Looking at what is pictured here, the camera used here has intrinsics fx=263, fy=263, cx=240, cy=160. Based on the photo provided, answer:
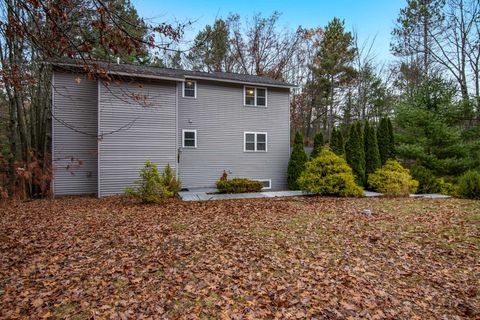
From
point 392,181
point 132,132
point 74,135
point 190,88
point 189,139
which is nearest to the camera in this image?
point 132,132

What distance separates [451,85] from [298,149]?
27.7ft

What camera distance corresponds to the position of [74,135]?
11117 millimetres

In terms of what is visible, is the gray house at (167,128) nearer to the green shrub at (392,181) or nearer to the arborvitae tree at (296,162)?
the arborvitae tree at (296,162)

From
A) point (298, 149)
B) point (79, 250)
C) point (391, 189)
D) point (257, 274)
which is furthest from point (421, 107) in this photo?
point (79, 250)

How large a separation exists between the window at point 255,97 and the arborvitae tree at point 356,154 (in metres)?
4.88

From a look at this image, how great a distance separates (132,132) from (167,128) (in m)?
1.43

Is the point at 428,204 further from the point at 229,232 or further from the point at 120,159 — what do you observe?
the point at 120,159

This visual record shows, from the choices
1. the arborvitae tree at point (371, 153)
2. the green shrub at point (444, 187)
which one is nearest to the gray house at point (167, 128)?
the arborvitae tree at point (371, 153)

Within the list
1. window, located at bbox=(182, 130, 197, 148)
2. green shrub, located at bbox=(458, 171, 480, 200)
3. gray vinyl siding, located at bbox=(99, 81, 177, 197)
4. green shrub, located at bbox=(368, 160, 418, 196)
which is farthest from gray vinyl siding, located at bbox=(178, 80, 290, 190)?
green shrub, located at bbox=(458, 171, 480, 200)

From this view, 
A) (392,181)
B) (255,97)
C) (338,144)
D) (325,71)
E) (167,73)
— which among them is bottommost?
(392,181)

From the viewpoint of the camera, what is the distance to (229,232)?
18.4ft

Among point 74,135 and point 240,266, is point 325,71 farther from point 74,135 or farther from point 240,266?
point 240,266

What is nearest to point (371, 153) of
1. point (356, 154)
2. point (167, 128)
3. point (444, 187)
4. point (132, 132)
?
point (356, 154)

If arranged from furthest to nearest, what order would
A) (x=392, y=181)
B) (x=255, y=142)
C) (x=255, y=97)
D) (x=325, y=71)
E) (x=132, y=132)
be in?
(x=325, y=71), (x=255, y=97), (x=255, y=142), (x=392, y=181), (x=132, y=132)
